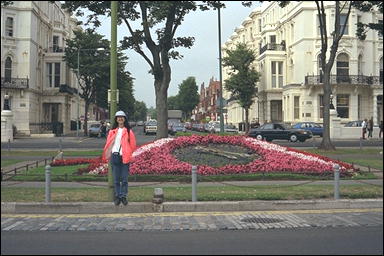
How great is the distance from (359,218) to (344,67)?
47.8 metres

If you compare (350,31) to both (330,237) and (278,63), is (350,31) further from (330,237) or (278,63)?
(330,237)

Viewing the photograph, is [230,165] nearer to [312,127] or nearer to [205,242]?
[205,242]

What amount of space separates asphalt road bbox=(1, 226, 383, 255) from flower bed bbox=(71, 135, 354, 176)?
7513mm

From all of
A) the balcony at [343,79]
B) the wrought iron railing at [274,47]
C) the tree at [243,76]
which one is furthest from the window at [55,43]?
the balcony at [343,79]

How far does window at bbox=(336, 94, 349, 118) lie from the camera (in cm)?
5403

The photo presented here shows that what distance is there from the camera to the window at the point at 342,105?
177 ft

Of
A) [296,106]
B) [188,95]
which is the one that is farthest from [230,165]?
[188,95]

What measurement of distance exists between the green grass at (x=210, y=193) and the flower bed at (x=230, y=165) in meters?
2.52

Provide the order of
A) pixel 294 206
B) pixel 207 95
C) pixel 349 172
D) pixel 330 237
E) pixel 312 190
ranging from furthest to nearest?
pixel 207 95, pixel 349 172, pixel 312 190, pixel 294 206, pixel 330 237

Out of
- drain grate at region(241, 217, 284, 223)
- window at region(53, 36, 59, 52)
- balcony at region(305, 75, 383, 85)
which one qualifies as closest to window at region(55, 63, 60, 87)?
window at region(53, 36, 59, 52)

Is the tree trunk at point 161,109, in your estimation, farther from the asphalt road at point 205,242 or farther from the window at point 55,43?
the window at point 55,43

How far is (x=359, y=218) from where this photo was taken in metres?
9.64

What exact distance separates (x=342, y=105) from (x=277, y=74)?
10.8 m

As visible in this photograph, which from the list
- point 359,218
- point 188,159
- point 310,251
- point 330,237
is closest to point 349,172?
point 188,159
